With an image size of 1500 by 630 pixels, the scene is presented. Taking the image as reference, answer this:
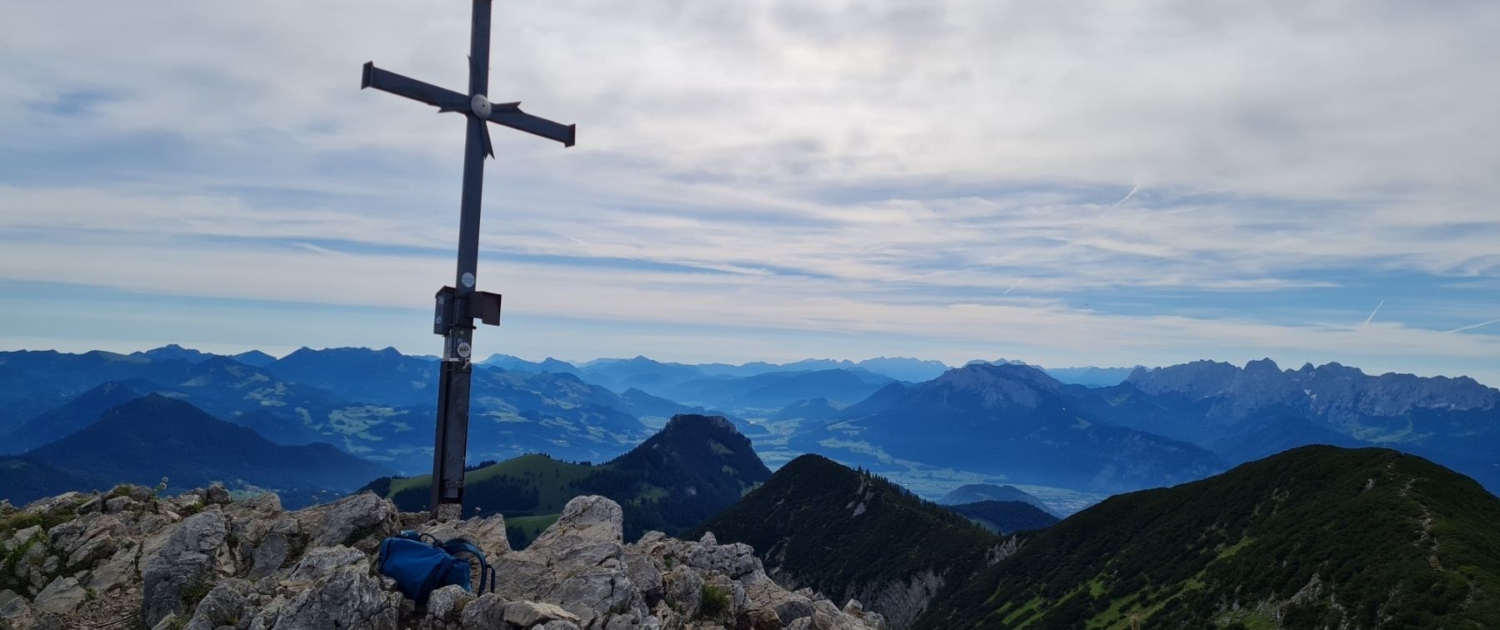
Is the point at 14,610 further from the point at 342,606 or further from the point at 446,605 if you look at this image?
the point at 446,605

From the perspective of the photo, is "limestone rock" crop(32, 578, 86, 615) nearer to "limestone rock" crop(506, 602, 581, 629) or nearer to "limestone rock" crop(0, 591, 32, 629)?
"limestone rock" crop(0, 591, 32, 629)

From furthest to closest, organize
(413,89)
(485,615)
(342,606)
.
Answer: (413,89) < (485,615) < (342,606)

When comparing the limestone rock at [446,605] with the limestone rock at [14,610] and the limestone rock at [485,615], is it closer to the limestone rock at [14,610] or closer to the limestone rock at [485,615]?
the limestone rock at [485,615]

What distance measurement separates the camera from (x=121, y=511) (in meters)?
24.5

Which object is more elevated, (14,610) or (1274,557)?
(14,610)

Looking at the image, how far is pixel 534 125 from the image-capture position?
73.8 feet

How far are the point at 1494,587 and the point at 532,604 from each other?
91796 mm

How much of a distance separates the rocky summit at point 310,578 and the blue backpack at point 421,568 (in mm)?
269

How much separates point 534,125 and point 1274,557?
11725cm

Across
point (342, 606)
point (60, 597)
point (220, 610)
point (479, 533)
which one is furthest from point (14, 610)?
point (479, 533)

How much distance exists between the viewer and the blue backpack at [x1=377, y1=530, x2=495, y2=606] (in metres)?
17.4

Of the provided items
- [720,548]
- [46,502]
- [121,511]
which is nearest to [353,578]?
[121,511]

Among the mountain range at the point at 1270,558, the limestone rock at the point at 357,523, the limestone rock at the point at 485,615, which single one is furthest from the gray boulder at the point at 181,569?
the mountain range at the point at 1270,558

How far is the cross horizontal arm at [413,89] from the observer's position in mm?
19297
